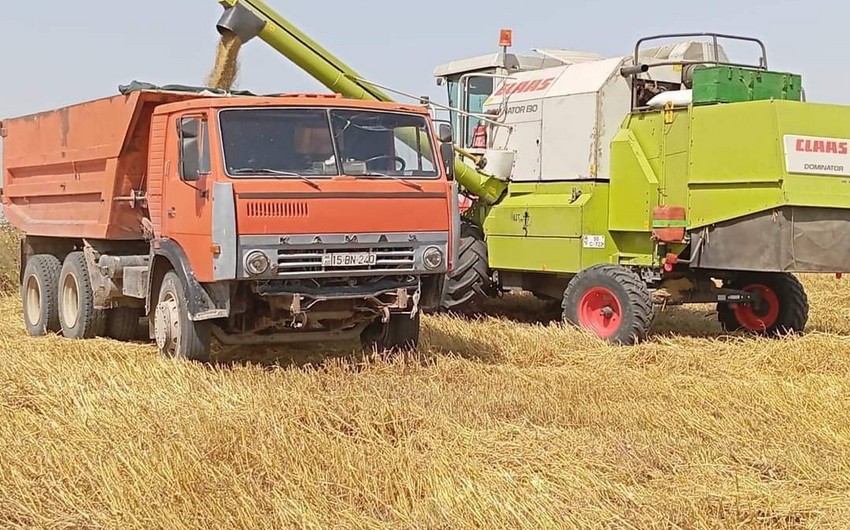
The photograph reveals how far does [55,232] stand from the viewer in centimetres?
1046

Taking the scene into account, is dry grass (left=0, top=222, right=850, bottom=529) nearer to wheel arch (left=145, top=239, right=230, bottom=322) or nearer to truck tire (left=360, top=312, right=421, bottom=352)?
truck tire (left=360, top=312, right=421, bottom=352)

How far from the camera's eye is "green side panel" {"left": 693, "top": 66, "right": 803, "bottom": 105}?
31.6 ft

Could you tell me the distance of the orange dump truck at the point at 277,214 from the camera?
7.48m

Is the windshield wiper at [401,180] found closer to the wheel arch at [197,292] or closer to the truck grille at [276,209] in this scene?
the truck grille at [276,209]

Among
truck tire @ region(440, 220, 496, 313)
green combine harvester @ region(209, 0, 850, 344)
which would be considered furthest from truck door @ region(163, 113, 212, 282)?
truck tire @ region(440, 220, 496, 313)

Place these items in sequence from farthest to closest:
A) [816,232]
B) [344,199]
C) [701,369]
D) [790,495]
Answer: [816,232] < [701,369] < [344,199] < [790,495]

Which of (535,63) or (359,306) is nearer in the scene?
(359,306)

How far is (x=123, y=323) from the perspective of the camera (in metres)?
10.1

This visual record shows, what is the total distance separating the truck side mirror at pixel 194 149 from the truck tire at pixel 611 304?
406 centimetres

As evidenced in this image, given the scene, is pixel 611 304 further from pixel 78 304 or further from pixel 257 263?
pixel 78 304

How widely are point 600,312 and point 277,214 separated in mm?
3827

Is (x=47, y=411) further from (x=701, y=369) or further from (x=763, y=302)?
(x=763, y=302)

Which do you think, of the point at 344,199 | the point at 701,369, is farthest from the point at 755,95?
the point at 344,199

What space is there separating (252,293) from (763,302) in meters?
5.31
